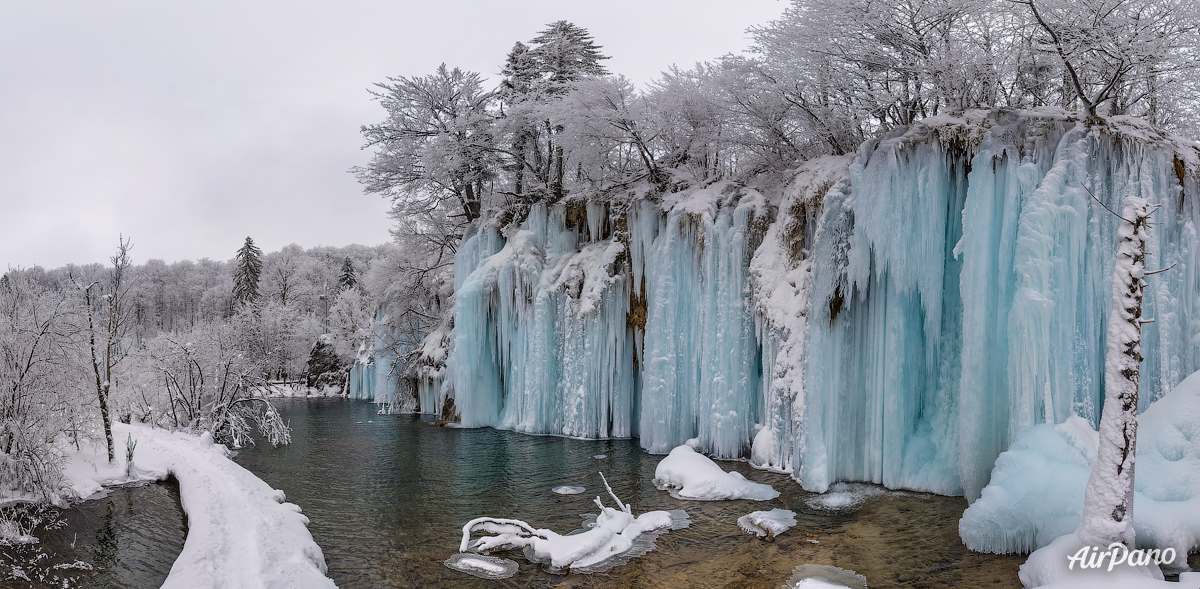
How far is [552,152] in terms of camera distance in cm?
2520

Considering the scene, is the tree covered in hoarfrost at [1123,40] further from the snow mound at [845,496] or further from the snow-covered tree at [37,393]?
the snow-covered tree at [37,393]

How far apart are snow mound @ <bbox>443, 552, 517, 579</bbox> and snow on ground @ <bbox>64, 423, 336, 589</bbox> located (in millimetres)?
1535

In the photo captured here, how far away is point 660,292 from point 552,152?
37.2 feet

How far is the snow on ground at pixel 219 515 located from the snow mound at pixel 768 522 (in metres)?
5.43

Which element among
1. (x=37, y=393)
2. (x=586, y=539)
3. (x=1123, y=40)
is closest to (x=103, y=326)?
(x=37, y=393)

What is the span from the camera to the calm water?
756 centimetres

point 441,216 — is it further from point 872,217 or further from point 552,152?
point 872,217

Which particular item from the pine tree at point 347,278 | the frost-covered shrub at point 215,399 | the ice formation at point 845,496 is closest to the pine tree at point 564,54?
the frost-covered shrub at point 215,399

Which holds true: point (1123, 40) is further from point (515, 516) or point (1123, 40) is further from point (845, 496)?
point (515, 516)

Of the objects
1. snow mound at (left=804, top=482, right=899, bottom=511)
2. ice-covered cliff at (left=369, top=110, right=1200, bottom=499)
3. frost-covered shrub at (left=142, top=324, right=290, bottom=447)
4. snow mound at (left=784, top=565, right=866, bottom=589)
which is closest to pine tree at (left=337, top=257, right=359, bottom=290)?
frost-covered shrub at (left=142, top=324, right=290, bottom=447)

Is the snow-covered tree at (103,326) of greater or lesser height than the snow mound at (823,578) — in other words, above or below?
above

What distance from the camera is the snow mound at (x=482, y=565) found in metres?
7.86

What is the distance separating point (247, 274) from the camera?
5047 cm

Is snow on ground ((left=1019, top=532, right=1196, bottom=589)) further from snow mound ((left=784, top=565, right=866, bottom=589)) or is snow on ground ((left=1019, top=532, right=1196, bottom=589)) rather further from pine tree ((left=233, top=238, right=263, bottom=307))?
pine tree ((left=233, top=238, right=263, bottom=307))
